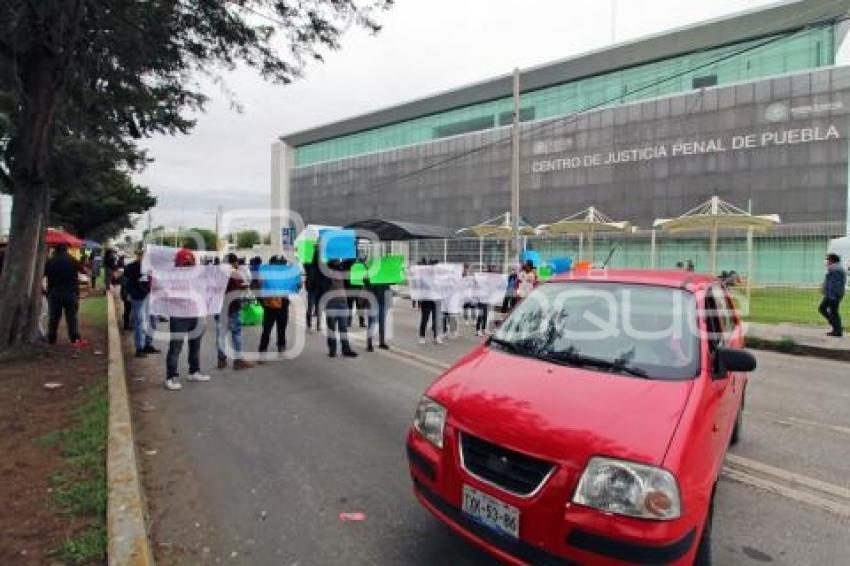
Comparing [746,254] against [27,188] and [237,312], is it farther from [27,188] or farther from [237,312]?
[27,188]

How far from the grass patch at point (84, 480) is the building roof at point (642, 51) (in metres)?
35.6

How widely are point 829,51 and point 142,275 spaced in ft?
141

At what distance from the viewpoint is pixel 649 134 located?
1719 inches

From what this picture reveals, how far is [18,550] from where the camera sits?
3324 mm

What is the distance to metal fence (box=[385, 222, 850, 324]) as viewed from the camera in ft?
59.6

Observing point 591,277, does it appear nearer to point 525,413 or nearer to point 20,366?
point 525,413

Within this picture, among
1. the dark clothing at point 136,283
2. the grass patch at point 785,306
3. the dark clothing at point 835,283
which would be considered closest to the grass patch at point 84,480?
the dark clothing at point 136,283

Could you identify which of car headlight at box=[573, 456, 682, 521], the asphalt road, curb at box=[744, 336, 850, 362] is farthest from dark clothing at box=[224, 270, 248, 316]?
curb at box=[744, 336, 850, 362]

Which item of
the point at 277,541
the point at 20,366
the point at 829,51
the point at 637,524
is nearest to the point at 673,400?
the point at 637,524

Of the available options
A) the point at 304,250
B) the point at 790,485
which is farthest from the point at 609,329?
the point at 304,250

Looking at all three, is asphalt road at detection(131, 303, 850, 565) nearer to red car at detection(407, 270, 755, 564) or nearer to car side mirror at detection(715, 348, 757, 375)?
red car at detection(407, 270, 755, 564)

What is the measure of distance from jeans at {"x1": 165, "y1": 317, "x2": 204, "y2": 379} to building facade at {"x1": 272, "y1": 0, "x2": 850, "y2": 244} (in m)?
25.0

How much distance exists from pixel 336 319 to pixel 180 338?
8.80 feet

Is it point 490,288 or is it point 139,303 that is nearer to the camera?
point 139,303
